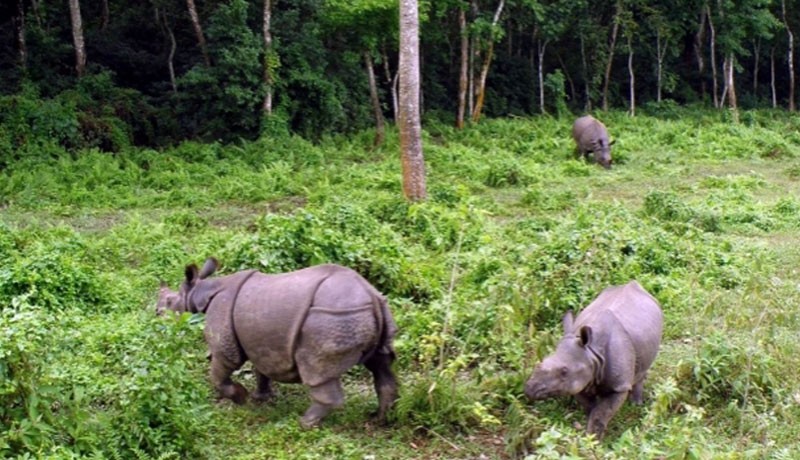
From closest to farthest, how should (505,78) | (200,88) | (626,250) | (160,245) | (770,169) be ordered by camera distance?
(626,250)
(160,245)
(770,169)
(200,88)
(505,78)

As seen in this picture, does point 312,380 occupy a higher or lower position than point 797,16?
lower

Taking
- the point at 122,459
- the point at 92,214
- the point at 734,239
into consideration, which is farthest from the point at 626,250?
the point at 92,214

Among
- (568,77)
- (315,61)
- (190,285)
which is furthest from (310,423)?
(568,77)

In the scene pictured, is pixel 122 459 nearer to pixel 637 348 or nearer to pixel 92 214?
pixel 637 348

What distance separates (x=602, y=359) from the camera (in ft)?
21.0

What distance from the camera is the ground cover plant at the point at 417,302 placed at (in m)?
6.14

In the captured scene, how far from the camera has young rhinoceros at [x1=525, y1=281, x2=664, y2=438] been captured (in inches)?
247

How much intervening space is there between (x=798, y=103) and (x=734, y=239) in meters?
Answer: 26.3

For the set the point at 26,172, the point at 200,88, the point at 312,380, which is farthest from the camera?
the point at 200,88

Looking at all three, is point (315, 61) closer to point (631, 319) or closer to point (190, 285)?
point (190, 285)

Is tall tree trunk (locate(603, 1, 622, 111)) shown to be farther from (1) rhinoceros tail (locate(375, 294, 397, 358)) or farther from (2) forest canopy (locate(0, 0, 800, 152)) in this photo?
(1) rhinoceros tail (locate(375, 294, 397, 358))

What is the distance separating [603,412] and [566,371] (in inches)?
19.7

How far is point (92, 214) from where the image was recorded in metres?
15.4

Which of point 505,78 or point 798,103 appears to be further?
point 798,103
